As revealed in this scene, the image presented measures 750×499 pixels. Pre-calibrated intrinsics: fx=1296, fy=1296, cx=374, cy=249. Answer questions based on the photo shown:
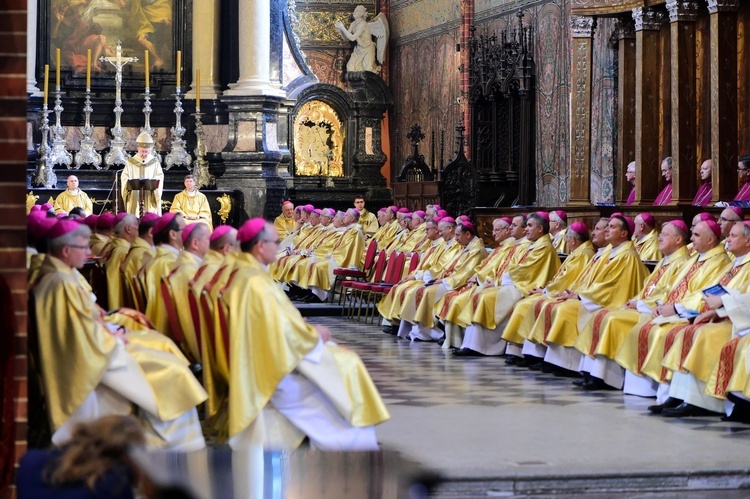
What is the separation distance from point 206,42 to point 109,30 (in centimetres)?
153

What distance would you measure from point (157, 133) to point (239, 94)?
1494 mm

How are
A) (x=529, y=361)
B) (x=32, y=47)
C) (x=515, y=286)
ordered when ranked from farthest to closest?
(x=32, y=47) < (x=515, y=286) < (x=529, y=361)

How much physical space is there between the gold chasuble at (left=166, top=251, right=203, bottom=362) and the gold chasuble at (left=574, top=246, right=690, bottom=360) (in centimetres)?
349

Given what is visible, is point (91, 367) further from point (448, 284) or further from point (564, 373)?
point (448, 284)

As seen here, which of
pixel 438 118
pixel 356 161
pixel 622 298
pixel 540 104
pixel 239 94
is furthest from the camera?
pixel 356 161

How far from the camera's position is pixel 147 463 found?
128 inches

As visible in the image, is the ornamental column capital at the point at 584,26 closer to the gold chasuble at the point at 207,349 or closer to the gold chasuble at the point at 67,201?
the gold chasuble at the point at 67,201

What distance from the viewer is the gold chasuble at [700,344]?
8.69 meters

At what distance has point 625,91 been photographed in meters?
15.8

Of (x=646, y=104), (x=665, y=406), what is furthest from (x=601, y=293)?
(x=646, y=104)

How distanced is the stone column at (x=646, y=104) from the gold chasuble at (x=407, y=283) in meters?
2.57

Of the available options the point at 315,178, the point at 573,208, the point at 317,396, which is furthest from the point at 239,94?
the point at 317,396

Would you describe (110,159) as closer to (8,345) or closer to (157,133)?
(157,133)

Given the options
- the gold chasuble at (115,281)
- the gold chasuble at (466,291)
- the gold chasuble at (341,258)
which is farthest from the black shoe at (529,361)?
the gold chasuble at (341,258)
